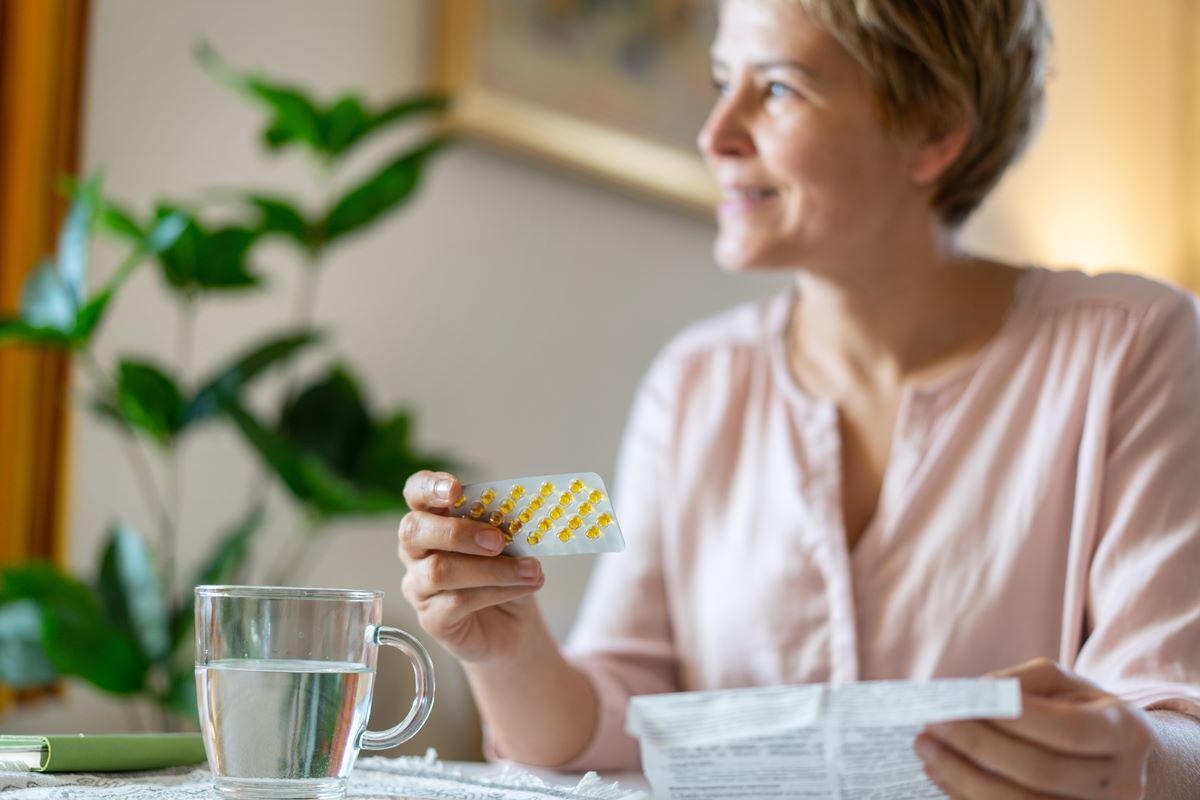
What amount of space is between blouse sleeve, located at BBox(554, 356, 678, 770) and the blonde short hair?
355mm

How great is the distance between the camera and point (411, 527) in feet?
2.42

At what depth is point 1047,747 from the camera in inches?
21.3

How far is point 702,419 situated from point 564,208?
3.74 ft

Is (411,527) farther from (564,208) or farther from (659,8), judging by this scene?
(659,8)

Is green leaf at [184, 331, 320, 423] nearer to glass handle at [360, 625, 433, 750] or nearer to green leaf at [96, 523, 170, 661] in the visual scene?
green leaf at [96, 523, 170, 661]

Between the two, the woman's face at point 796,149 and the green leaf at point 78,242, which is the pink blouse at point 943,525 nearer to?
the woman's face at point 796,149

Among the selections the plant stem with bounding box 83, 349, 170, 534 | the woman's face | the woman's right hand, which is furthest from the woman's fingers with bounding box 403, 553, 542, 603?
the plant stem with bounding box 83, 349, 170, 534

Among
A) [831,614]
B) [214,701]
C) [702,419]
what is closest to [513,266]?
[702,419]

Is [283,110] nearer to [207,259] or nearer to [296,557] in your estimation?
[207,259]

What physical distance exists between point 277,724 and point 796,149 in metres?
0.73

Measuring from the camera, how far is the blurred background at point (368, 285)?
173 centimetres

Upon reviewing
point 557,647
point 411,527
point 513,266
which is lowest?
point 557,647

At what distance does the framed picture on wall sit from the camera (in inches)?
86.2

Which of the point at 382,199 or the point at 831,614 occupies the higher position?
the point at 382,199
